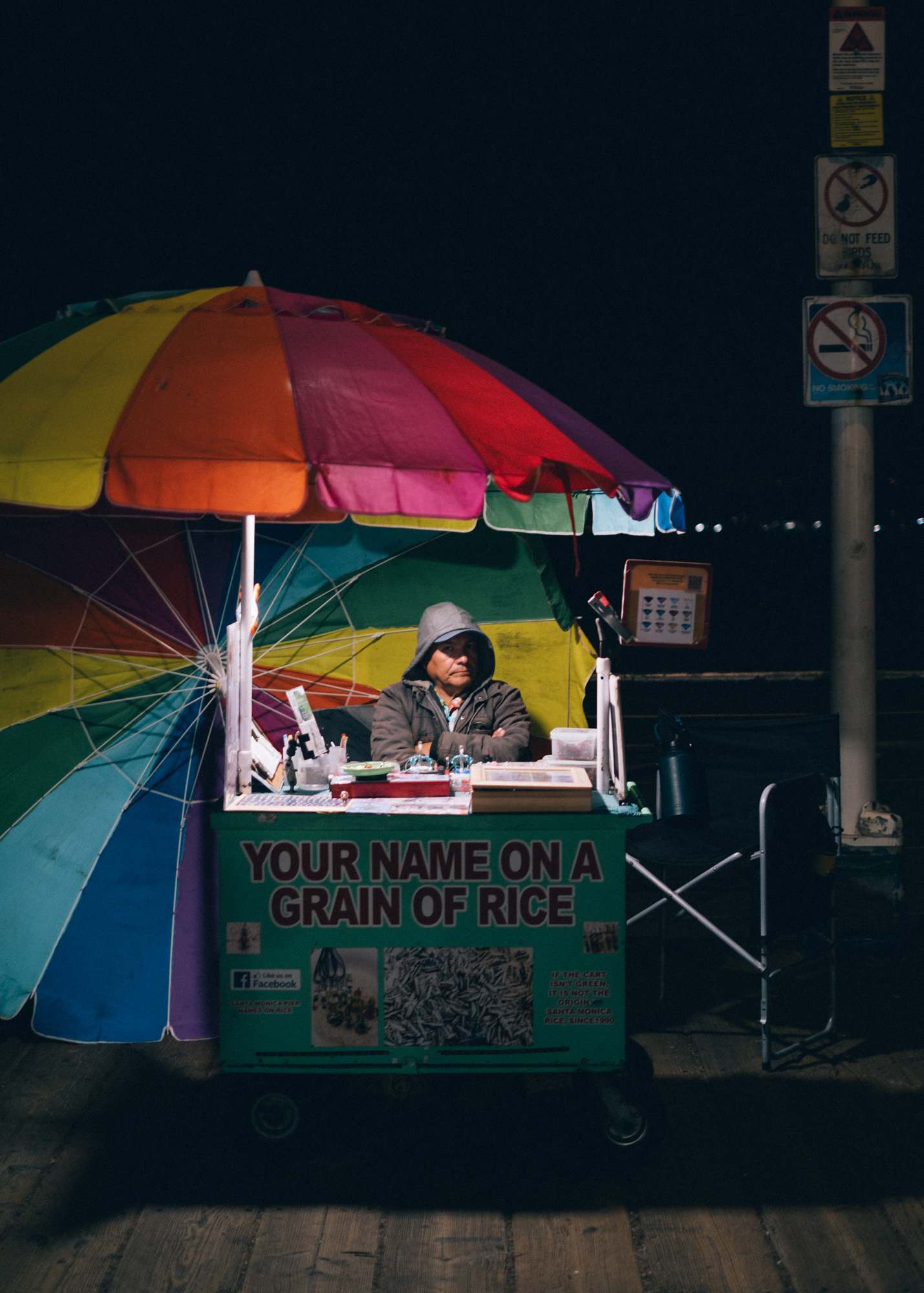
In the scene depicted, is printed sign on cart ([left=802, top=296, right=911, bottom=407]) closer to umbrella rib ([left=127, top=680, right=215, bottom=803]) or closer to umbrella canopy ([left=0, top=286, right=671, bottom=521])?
umbrella canopy ([left=0, top=286, right=671, bottom=521])

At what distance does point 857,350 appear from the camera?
5.59 m

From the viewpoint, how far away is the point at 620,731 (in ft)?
12.7

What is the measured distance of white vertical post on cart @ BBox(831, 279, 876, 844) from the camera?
18.7ft

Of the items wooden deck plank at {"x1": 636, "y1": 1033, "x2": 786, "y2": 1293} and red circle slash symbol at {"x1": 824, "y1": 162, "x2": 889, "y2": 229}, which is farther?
red circle slash symbol at {"x1": 824, "y1": 162, "x2": 889, "y2": 229}

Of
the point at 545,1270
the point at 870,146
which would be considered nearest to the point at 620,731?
the point at 545,1270

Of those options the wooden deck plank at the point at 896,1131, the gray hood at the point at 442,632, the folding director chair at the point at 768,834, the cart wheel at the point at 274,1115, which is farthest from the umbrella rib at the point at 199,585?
the wooden deck plank at the point at 896,1131

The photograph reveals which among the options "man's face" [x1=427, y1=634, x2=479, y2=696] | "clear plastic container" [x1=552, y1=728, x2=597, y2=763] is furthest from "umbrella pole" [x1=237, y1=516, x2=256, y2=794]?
"man's face" [x1=427, y1=634, x2=479, y2=696]

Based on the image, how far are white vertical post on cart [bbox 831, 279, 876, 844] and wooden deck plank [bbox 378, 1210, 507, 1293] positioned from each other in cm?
310

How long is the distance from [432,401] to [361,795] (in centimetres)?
130

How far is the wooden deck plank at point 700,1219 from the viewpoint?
10.1 feet

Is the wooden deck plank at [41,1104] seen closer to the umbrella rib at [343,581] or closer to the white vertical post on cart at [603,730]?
the umbrella rib at [343,581]

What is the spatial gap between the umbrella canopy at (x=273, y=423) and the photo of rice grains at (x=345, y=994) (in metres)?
1.41

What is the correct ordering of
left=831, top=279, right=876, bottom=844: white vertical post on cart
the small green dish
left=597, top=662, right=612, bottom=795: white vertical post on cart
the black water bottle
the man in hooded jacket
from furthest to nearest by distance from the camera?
left=831, top=279, right=876, bottom=844: white vertical post on cart
the man in hooded jacket
the black water bottle
left=597, top=662, right=612, bottom=795: white vertical post on cart
the small green dish

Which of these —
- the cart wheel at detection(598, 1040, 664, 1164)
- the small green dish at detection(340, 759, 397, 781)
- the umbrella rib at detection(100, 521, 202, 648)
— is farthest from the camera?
the umbrella rib at detection(100, 521, 202, 648)
